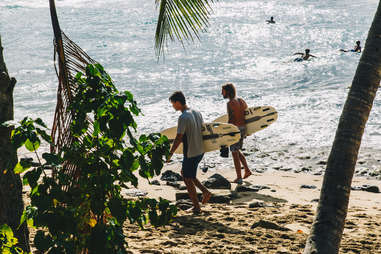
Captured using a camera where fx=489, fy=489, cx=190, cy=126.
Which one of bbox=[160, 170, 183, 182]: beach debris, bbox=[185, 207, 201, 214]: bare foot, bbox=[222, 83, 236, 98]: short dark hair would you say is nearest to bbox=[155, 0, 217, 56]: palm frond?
bbox=[185, 207, 201, 214]: bare foot

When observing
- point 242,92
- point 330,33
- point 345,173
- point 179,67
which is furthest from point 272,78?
point 345,173

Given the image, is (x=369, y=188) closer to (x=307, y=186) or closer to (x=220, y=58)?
(x=307, y=186)

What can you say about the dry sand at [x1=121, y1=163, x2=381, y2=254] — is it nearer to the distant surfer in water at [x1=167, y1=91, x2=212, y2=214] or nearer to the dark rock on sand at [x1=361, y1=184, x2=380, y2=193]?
the dark rock on sand at [x1=361, y1=184, x2=380, y2=193]

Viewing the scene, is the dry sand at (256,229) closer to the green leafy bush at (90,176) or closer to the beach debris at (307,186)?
the beach debris at (307,186)

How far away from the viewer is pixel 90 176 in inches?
110

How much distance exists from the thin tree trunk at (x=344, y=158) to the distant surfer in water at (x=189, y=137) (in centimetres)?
244

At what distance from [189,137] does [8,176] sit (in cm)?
286

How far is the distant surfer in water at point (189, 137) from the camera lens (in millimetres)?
5859

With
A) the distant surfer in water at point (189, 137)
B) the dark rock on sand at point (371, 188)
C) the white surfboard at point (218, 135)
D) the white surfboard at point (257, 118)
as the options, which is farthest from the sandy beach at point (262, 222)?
the white surfboard at point (257, 118)

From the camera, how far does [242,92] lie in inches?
780

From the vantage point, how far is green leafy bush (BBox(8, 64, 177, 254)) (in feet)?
8.67

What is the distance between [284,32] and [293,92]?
54.6 ft

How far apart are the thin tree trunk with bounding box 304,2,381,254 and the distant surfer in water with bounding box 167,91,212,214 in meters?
2.44

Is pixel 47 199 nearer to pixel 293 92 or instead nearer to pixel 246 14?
pixel 293 92
